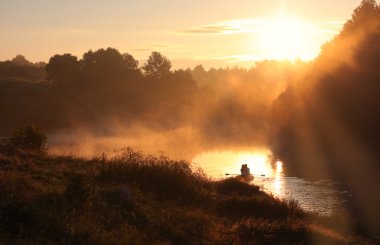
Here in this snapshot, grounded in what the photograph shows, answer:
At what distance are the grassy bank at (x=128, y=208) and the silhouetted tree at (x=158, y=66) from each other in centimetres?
13833

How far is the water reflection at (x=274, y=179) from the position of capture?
32931 mm

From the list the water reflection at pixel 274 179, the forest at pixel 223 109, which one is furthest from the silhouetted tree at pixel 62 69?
the water reflection at pixel 274 179

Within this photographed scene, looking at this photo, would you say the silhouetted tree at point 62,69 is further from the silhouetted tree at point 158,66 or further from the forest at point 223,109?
the silhouetted tree at point 158,66

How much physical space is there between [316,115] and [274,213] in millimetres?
50122

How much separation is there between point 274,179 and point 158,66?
124775 millimetres

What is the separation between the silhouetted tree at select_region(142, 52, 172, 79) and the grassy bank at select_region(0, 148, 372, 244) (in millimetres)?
138334

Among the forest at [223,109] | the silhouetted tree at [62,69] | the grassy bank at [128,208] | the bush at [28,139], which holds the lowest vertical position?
the grassy bank at [128,208]

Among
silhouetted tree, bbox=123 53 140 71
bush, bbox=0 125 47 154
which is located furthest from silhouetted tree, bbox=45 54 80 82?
bush, bbox=0 125 47 154

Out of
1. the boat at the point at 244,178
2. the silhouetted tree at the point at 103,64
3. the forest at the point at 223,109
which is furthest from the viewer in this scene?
the silhouetted tree at the point at 103,64

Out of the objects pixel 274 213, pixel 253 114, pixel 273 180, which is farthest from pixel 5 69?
pixel 274 213

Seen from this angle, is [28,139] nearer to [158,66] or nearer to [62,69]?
[62,69]

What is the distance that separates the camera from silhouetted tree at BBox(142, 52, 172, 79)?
165 meters

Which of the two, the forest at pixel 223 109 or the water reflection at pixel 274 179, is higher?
the forest at pixel 223 109

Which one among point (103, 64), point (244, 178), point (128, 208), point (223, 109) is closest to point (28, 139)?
point (128, 208)
